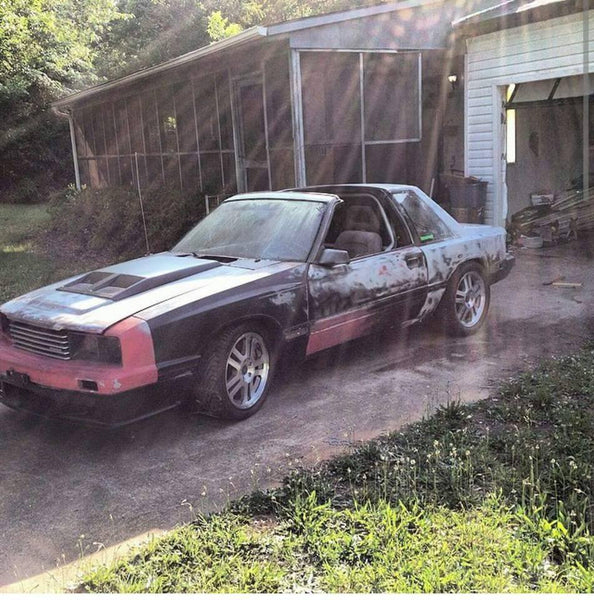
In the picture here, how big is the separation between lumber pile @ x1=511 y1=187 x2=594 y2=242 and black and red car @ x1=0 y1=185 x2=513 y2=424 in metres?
6.02

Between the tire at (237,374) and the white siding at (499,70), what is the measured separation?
8.09 meters

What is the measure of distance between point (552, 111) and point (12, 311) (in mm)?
12170

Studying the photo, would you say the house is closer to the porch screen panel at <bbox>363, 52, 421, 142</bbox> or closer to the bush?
the porch screen panel at <bbox>363, 52, 421, 142</bbox>

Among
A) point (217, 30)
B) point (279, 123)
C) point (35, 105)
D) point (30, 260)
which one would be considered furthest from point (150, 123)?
point (35, 105)

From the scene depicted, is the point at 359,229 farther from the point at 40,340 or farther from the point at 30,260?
the point at 30,260

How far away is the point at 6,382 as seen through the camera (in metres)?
4.55

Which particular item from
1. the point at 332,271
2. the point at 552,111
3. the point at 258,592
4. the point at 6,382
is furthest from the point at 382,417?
the point at 552,111

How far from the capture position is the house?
436 inches

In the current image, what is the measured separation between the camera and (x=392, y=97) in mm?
12617

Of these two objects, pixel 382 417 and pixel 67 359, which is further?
pixel 382 417

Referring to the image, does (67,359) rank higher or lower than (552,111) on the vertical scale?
lower

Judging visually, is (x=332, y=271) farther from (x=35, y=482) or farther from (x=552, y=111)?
(x=552, y=111)

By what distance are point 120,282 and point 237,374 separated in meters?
1.05

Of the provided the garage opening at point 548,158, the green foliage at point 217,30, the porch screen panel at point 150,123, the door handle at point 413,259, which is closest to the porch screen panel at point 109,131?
the porch screen panel at point 150,123
